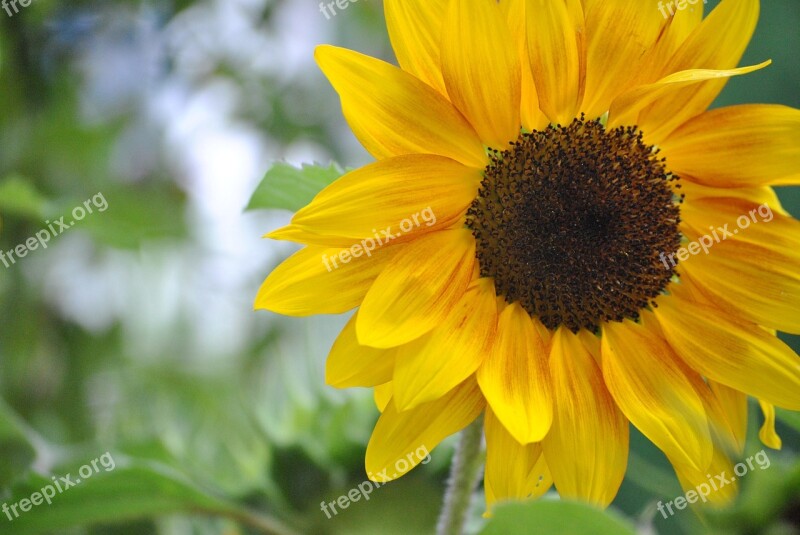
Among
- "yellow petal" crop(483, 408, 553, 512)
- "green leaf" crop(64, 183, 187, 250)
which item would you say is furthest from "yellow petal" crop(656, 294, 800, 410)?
"green leaf" crop(64, 183, 187, 250)

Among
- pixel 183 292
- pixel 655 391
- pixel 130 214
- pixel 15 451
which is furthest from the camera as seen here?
pixel 183 292

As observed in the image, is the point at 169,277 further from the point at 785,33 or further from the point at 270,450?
the point at 785,33

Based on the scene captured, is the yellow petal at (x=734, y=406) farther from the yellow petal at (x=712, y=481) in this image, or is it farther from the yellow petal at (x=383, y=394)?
the yellow petal at (x=383, y=394)

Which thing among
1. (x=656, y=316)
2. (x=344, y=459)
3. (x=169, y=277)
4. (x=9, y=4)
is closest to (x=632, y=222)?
(x=656, y=316)

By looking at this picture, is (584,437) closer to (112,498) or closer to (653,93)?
(653,93)

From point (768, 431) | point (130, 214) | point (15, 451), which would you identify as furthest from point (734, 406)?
point (130, 214)

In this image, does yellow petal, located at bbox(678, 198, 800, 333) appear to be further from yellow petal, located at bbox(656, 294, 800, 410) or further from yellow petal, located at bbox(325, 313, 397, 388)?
yellow petal, located at bbox(325, 313, 397, 388)
